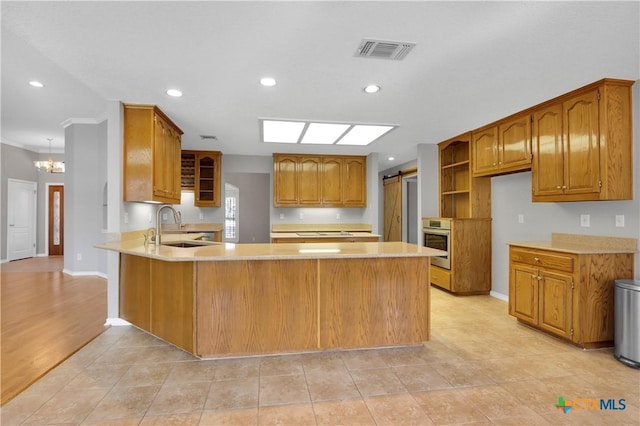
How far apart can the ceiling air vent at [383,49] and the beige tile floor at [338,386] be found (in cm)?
235

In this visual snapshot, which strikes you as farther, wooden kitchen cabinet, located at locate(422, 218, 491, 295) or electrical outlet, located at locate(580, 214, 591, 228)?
wooden kitchen cabinet, located at locate(422, 218, 491, 295)

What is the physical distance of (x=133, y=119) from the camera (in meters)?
3.55

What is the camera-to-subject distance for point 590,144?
9.86 ft

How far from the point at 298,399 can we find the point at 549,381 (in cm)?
178

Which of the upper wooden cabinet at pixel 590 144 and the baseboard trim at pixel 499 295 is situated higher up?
the upper wooden cabinet at pixel 590 144

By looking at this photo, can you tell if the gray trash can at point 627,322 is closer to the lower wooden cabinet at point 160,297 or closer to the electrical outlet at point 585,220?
the electrical outlet at point 585,220

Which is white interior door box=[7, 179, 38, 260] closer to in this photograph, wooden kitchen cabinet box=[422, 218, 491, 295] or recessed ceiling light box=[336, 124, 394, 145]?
recessed ceiling light box=[336, 124, 394, 145]

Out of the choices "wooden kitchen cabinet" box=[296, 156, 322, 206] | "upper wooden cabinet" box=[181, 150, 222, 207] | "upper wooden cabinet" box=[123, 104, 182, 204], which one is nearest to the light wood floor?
"upper wooden cabinet" box=[123, 104, 182, 204]

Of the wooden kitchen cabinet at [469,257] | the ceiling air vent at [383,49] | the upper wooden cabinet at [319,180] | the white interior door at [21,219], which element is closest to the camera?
the ceiling air vent at [383,49]

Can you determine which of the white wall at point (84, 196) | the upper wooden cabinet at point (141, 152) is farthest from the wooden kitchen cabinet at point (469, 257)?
the white wall at point (84, 196)

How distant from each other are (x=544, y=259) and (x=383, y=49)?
250cm

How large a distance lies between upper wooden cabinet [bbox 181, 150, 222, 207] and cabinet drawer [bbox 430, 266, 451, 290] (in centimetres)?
399

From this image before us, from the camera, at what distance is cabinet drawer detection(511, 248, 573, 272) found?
2.96 metres

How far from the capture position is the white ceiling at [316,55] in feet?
6.38
